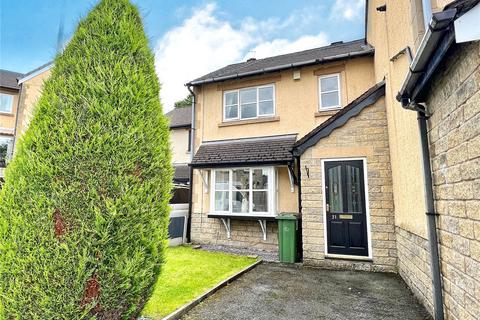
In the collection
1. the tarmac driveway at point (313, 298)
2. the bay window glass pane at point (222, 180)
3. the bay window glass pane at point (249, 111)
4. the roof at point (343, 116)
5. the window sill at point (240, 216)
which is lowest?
the tarmac driveway at point (313, 298)

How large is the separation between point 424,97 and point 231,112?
748cm

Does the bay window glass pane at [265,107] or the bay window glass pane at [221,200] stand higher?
the bay window glass pane at [265,107]

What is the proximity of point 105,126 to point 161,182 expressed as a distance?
793 millimetres

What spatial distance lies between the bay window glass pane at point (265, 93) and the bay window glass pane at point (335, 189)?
4.07 m

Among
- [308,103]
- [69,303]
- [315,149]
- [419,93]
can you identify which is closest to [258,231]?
[315,149]

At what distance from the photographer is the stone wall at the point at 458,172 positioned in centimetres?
249

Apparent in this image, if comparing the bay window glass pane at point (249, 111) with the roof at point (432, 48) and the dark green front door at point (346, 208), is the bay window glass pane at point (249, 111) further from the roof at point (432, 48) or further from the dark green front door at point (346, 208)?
the roof at point (432, 48)

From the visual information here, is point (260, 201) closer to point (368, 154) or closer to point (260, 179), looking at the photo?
point (260, 179)

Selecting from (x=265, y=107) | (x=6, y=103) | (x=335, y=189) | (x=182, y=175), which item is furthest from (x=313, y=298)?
(x=6, y=103)

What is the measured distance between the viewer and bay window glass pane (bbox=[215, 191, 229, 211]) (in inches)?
386

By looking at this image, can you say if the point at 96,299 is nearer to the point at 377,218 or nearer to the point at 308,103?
the point at 377,218

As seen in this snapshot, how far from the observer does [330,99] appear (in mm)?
9125

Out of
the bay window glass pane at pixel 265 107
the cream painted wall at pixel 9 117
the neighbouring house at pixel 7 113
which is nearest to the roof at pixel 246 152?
the bay window glass pane at pixel 265 107

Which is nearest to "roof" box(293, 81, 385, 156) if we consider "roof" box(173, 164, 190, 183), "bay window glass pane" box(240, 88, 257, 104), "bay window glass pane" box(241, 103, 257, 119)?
"bay window glass pane" box(241, 103, 257, 119)
